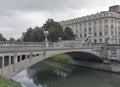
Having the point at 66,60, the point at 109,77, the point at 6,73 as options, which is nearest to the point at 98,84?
the point at 109,77

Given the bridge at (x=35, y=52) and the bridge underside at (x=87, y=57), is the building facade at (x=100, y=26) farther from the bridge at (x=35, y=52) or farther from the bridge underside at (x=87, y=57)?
the bridge at (x=35, y=52)

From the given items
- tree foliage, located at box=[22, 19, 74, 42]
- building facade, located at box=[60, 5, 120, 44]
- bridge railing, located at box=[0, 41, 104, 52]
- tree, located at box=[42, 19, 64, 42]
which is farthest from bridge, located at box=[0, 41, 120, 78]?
building facade, located at box=[60, 5, 120, 44]

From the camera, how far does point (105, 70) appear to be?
3894cm

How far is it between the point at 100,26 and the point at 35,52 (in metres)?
55.8

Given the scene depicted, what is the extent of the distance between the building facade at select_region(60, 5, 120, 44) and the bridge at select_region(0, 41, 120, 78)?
29.1m

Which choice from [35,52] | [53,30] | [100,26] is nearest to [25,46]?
[35,52]

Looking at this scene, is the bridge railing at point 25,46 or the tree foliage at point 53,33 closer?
the bridge railing at point 25,46

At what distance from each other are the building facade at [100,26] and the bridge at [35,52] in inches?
1145

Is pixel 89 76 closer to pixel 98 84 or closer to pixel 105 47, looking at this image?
pixel 98 84

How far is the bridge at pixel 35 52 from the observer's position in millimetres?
20456

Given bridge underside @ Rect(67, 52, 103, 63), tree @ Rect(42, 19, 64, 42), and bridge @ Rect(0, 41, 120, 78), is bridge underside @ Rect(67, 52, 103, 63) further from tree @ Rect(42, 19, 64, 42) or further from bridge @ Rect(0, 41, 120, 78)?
tree @ Rect(42, 19, 64, 42)

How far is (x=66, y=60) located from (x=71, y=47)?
58.7ft

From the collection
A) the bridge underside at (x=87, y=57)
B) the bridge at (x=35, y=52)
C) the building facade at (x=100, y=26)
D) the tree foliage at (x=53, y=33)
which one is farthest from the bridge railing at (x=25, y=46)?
→ the building facade at (x=100, y=26)

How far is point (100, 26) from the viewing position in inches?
3009
